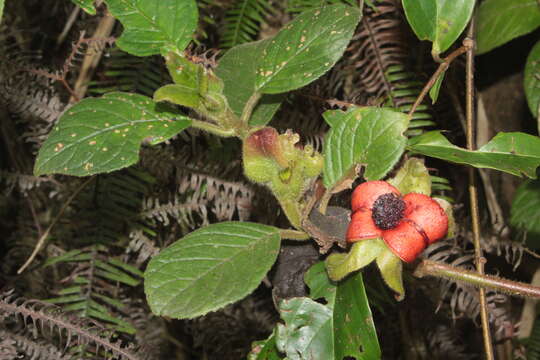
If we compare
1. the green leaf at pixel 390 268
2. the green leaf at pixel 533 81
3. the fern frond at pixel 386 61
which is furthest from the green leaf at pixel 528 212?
the green leaf at pixel 390 268

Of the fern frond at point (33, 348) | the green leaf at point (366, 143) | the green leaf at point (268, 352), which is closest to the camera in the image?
the green leaf at point (366, 143)

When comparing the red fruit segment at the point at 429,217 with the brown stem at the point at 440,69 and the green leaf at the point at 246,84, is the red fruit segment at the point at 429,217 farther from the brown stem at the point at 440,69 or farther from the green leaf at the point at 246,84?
the green leaf at the point at 246,84

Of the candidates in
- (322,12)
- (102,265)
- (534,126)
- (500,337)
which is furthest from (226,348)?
(534,126)

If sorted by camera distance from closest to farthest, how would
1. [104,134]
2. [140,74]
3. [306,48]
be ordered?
[104,134] < [306,48] < [140,74]

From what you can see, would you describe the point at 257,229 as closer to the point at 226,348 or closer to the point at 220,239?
the point at 220,239

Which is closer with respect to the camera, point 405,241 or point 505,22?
point 405,241

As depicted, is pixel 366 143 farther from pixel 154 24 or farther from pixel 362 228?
pixel 154 24

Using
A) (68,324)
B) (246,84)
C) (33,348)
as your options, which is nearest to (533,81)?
(246,84)
